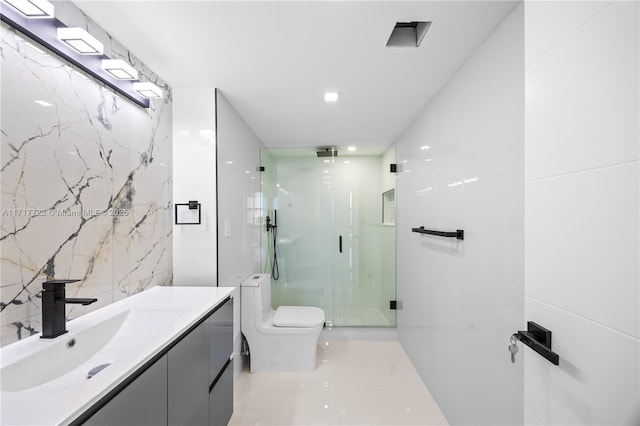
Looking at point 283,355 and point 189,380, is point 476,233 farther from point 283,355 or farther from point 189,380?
point 283,355

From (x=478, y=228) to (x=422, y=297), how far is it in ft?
3.61

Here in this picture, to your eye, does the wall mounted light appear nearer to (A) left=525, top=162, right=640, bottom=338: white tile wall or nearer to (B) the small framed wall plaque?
(B) the small framed wall plaque

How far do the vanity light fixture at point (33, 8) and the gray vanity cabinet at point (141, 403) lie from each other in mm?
1279

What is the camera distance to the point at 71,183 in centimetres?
123

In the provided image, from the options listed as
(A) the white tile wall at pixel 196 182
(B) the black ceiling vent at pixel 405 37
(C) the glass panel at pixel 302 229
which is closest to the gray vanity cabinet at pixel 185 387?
(A) the white tile wall at pixel 196 182

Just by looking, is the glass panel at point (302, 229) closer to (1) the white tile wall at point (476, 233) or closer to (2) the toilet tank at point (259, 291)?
(2) the toilet tank at point (259, 291)

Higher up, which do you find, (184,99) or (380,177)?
(184,99)

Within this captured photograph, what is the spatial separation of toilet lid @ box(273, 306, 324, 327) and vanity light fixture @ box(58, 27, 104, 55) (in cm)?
222

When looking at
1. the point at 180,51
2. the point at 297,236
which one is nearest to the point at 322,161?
the point at 297,236

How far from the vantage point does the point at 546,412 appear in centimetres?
78

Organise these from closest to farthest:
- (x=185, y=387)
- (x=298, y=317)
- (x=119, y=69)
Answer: (x=185, y=387) → (x=119, y=69) → (x=298, y=317)

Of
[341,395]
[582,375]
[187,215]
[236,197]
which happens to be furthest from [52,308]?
[341,395]

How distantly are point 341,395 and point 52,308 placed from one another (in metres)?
1.97

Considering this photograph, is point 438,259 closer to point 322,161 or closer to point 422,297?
point 422,297
